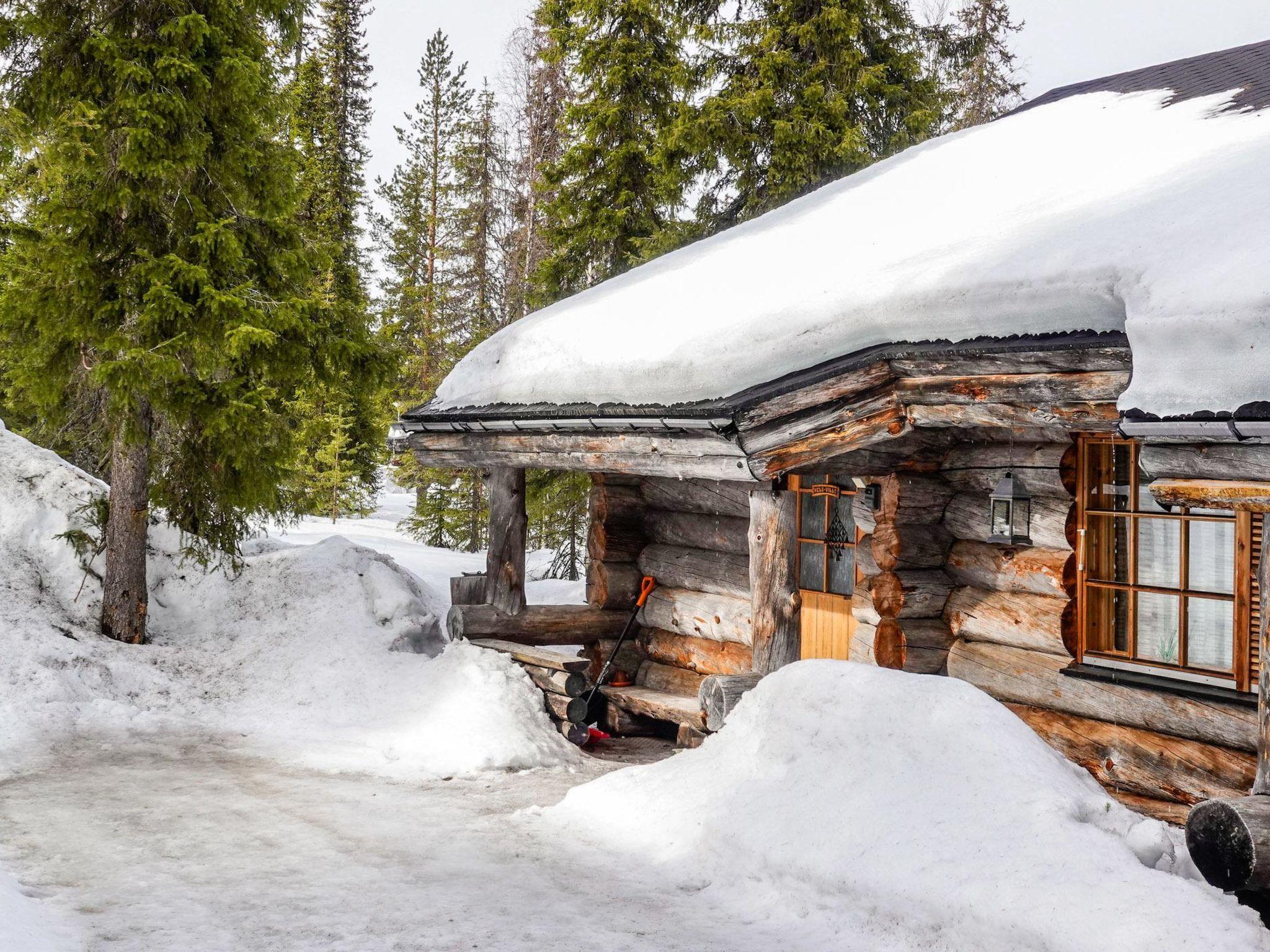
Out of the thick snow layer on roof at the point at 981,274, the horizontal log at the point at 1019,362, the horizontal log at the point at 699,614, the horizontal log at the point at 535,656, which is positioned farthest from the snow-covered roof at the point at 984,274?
the horizontal log at the point at 699,614

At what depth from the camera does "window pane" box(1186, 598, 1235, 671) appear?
239 inches

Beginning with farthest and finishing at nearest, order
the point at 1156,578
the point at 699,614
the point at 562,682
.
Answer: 1. the point at 699,614
2. the point at 562,682
3. the point at 1156,578

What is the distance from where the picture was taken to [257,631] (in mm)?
10516

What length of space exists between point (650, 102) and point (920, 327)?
1064cm

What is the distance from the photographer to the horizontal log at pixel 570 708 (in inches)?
340

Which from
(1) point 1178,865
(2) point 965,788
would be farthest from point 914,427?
(1) point 1178,865

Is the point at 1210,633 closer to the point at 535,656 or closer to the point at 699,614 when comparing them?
the point at 699,614

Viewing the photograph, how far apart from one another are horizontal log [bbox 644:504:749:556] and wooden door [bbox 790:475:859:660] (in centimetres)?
54

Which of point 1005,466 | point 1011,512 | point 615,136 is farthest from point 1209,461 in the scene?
point 615,136

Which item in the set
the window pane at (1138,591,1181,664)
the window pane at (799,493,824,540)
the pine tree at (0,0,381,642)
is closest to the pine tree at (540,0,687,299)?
the pine tree at (0,0,381,642)

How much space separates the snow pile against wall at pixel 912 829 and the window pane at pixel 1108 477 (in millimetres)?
2031

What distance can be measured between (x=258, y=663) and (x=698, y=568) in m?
4.36

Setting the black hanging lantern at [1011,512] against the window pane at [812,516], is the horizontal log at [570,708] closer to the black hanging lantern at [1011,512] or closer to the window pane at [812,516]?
the window pane at [812,516]

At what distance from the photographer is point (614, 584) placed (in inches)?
407
